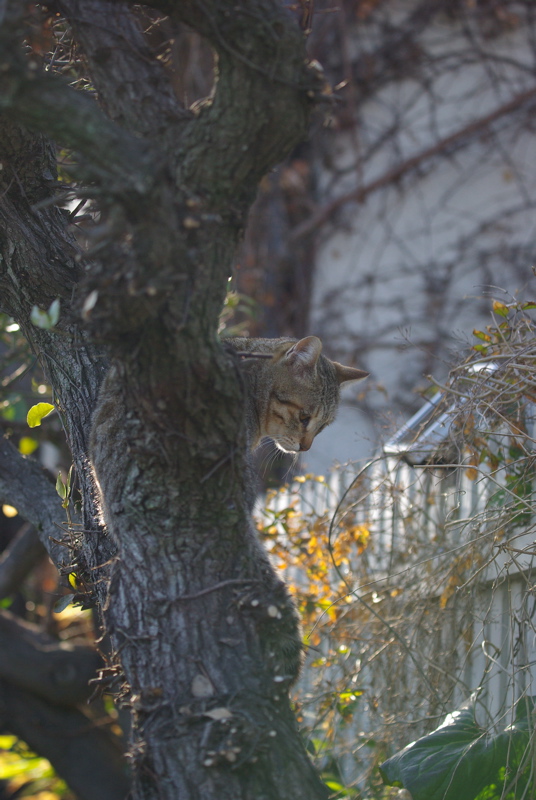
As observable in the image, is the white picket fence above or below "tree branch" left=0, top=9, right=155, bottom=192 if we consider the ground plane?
below

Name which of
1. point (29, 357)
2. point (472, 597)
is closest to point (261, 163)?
point (472, 597)

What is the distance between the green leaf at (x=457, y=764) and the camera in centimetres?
161

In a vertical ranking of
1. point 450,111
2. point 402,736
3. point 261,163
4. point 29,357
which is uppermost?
point 450,111

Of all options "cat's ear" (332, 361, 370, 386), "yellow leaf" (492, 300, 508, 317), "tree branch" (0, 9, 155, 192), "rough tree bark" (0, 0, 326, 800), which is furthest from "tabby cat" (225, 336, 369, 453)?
"tree branch" (0, 9, 155, 192)

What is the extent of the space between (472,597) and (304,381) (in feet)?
3.14

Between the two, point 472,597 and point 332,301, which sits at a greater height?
point 332,301

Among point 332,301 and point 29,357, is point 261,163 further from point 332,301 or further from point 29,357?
point 332,301

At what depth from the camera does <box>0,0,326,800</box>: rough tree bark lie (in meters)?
1.15

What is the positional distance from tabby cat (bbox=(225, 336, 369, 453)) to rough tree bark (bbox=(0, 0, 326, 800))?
1.05 meters

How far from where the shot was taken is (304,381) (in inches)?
102

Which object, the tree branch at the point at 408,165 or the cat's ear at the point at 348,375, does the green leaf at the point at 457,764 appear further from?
the tree branch at the point at 408,165

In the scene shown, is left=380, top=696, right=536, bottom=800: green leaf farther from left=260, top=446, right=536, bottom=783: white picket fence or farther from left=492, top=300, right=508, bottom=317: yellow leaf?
left=492, top=300, right=508, bottom=317: yellow leaf

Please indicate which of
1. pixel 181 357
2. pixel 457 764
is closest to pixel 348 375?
pixel 457 764

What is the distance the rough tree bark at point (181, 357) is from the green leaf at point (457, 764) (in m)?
0.44
